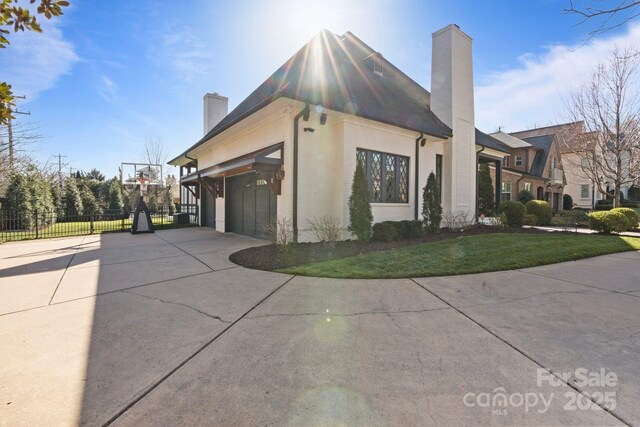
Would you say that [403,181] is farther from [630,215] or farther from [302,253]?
[630,215]

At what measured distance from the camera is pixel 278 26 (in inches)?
350

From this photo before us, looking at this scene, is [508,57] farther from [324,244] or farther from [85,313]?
[85,313]

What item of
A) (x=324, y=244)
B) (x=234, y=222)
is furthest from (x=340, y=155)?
(x=234, y=222)

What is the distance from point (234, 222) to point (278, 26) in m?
7.64

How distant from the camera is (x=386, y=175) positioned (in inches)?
396

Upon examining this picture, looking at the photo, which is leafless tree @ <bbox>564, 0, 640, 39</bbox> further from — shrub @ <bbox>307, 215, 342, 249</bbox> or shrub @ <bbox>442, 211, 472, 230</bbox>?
shrub @ <bbox>442, 211, 472, 230</bbox>

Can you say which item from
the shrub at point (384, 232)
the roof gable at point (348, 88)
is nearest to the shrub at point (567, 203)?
the roof gable at point (348, 88)

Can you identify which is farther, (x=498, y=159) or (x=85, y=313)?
(x=498, y=159)

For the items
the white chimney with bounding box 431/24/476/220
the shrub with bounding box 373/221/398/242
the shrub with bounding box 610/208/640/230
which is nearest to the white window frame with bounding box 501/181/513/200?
the shrub with bounding box 610/208/640/230

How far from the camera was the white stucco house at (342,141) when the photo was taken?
8484 millimetres

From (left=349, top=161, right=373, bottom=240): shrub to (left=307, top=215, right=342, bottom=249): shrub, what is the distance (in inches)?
21.1

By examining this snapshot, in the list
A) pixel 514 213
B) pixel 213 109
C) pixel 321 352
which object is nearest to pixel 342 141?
pixel 321 352

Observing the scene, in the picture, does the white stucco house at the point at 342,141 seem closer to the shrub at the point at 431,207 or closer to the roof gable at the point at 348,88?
the roof gable at the point at 348,88

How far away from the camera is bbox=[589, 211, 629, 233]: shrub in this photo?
1095 cm
